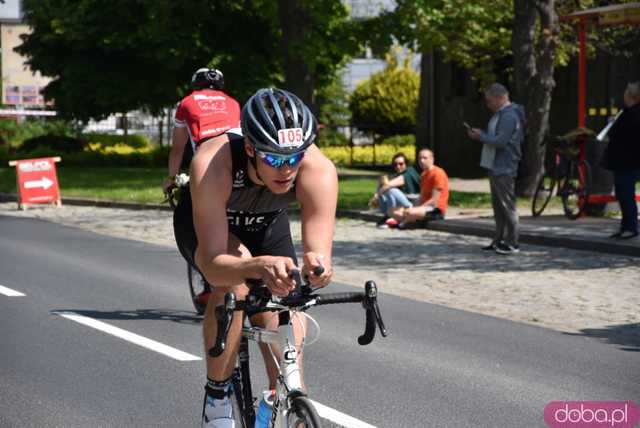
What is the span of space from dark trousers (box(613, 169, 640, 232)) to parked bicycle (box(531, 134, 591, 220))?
9.01 ft

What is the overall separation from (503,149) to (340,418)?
26.0ft

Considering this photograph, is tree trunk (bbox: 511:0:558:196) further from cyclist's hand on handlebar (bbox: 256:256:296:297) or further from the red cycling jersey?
cyclist's hand on handlebar (bbox: 256:256:296:297)

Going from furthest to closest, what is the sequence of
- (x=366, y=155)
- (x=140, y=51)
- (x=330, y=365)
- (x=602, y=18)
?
(x=366, y=155), (x=140, y=51), (x=602, y=18), (x=330, y=365)

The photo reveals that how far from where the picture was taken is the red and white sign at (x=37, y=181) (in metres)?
22.3

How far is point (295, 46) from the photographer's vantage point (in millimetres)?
26078

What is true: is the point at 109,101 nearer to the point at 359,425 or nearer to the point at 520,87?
the point at 520,87

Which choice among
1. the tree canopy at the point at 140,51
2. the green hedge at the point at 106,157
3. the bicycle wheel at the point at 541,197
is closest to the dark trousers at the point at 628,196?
the bicycle wheel at the point at 541,197

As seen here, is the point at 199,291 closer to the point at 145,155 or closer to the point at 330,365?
the point at 330,365

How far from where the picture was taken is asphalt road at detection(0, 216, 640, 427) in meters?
6.45

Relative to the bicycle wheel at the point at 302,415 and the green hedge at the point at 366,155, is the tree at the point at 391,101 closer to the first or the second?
the green hedge at the point at 366,155

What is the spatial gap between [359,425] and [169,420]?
3.26 feet

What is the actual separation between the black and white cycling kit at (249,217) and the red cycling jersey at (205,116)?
3.71 metres

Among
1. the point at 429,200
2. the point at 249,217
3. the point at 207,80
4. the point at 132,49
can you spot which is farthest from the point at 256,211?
the point at 132,49

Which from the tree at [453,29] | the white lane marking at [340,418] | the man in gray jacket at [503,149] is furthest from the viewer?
the tree at [453,29]
